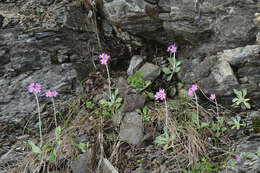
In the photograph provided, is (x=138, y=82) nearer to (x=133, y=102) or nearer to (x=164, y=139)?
(x=133, y=102)

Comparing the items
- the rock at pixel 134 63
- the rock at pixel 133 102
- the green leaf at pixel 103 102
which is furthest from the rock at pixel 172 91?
the green leaf at pixel 103 102

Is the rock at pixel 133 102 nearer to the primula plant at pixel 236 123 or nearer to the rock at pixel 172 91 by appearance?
the rock at pixel 172 91

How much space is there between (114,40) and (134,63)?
1.76 feet

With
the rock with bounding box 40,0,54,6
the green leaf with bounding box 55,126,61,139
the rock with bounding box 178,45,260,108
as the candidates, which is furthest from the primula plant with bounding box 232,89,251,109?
the rock with bounding box 40,0,54,6

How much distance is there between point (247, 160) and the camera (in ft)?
6.36

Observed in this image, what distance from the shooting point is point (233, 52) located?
2.51 metres

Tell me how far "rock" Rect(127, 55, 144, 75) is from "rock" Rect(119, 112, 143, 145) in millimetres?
794

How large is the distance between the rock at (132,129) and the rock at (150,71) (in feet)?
1.97

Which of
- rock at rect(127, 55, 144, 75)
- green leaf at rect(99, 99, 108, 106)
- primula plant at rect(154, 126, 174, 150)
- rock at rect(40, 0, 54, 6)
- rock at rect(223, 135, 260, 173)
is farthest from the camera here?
rock at rect(40, 0, 54, 6)

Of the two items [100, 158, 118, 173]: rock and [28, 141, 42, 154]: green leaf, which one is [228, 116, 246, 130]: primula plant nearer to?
[100, 158, 118, 173]: rock

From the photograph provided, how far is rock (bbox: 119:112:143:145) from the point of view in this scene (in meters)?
2.48

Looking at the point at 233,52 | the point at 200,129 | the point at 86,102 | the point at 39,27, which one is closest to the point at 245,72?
the point at 233,52

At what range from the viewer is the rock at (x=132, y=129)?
2482 mm

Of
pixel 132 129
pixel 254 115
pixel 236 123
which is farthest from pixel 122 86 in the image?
pixel 254 115
